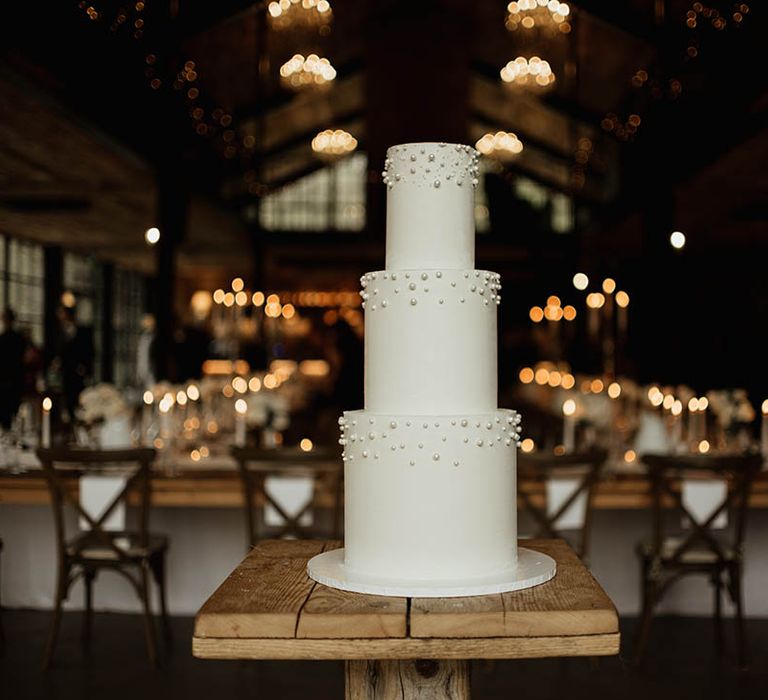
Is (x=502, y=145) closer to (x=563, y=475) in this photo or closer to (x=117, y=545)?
(x=563, y=475)

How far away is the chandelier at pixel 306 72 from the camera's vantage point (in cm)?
1085

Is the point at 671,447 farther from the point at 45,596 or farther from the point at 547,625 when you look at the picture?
the point at 547,625

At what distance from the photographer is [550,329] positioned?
2228 centimetres

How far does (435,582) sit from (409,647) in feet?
0.70

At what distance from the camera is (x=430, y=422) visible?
2174 millimetres

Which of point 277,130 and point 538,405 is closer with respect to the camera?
point 538,405

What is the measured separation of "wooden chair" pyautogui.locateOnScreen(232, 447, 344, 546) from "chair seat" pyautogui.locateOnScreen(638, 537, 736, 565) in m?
1.48

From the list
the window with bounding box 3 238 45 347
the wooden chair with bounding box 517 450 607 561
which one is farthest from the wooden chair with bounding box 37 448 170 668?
the window with bounding box 3 238 45 347

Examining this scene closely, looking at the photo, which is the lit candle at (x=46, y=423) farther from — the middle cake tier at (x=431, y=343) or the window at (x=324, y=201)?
the window at (x=324, y=201)

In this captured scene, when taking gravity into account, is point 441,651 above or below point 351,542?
below

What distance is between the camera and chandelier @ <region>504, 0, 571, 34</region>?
28.6ft

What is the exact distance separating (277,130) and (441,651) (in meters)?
19.3

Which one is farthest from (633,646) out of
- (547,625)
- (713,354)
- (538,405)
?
(713,354)

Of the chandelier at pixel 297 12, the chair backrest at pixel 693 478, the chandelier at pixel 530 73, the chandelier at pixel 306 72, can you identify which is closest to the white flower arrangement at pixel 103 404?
the chair backrest at pixel 693 478
